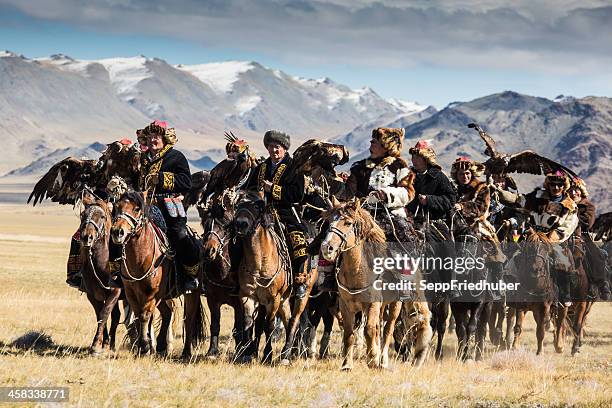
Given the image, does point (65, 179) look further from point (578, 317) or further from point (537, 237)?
point (578, 317)

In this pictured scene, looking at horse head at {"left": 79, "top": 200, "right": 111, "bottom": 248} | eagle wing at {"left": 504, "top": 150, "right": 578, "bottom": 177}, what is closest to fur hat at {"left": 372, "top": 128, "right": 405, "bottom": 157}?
horse head at {"left": 79, "top": 200, "right": 111, "bottom": 248}

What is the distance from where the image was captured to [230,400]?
921 centimetres

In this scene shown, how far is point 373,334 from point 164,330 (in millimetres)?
4113

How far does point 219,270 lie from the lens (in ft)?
42.3

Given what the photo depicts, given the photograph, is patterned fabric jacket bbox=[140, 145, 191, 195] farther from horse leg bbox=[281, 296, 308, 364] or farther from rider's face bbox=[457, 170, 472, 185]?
rider's face bbox=[457, 170, 472, 185]

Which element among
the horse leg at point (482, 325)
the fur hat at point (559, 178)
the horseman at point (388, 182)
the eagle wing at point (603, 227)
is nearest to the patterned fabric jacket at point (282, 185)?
the horseman at point (388, 182)

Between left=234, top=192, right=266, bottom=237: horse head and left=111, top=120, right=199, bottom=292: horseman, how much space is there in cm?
114

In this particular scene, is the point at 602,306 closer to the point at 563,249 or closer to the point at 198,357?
the point at 563,249

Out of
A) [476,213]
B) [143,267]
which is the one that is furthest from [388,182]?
[143,267]

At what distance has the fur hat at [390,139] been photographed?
12500 millimetres

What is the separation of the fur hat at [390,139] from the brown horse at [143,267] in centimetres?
342

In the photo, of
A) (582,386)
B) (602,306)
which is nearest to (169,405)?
(582,386)

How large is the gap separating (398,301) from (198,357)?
306 centimetres

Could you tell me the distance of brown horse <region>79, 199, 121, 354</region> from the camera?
39.9ft
